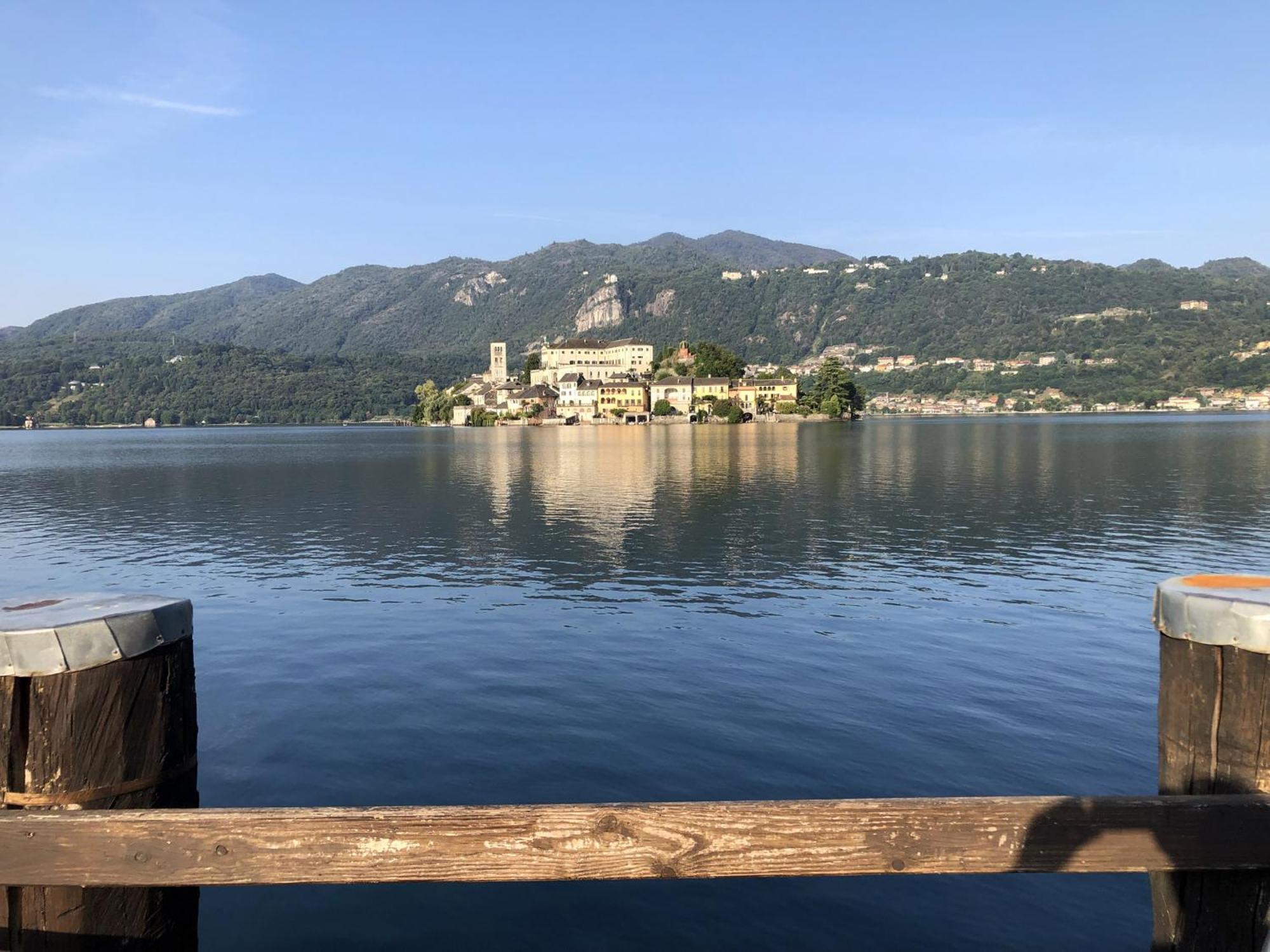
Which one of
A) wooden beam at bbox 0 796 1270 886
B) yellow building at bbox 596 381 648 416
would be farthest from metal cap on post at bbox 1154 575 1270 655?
yellow building at bbox 596 381 648 416

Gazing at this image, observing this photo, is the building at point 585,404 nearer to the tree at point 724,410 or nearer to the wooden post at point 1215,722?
the tree at point 724,410

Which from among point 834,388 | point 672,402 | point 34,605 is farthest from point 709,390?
point 34,605

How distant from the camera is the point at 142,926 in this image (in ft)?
12.4

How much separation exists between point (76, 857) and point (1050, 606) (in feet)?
68.5

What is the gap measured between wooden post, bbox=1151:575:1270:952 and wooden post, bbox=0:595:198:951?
4349 millimetres

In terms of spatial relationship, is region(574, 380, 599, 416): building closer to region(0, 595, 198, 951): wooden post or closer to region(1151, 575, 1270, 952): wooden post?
region(0, 595, 198, 951): wooden post

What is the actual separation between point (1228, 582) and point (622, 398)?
181m

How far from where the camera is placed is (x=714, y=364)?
7702 inches

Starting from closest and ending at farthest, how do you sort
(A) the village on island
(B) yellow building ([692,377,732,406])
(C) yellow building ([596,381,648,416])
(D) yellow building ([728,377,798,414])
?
(A) the village on island
(B) yellow building ([692,377,732,406])
(C) yellow building ([596,381,648,416])
(D) yellow building ([728,377,798,414])

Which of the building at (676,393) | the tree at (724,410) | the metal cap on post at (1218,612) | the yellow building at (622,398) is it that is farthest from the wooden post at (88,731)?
the yellow building at (622,398)

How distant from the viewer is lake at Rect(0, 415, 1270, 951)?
7793 mm

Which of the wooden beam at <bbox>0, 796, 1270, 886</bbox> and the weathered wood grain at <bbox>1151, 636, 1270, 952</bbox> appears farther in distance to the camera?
the weathered wood grain at <bbox>1151, 636, 1270, 952</bbox>

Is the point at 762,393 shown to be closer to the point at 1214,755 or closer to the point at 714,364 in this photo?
the point at 714,364

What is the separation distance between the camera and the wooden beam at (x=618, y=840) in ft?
10.5
